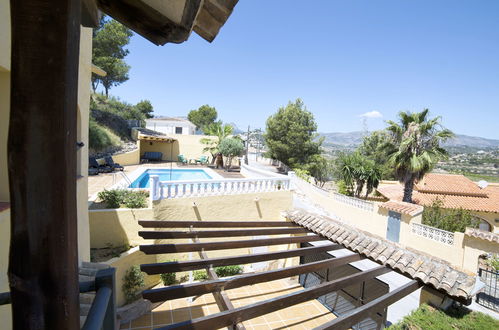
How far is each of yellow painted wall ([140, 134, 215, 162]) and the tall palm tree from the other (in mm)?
19817

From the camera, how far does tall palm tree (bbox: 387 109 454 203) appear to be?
14781mm

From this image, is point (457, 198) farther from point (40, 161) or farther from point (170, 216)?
point (40, 161)

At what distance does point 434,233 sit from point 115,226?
14.3 meters

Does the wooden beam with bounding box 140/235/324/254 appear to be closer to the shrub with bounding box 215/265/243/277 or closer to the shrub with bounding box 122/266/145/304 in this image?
the shrub with bounding box 122/266/145/304

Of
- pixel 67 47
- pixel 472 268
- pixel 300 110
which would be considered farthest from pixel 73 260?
pixel 300 110

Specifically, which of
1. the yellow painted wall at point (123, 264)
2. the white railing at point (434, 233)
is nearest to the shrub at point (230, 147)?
the white railing at point (434, 233)

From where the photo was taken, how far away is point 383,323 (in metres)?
6.20

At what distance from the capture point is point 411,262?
14.1 feet

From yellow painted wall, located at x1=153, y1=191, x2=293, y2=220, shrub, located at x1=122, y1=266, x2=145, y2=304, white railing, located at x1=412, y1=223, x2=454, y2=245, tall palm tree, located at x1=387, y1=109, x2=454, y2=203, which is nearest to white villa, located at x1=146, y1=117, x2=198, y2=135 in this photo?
yellow painted wall, located at x1=153, y1=191, x2=293, y2=220

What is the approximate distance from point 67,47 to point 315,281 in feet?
30.8

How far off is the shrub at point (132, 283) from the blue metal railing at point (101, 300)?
25.0 ft

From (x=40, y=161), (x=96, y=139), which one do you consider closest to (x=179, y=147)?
(x=96, y=139)

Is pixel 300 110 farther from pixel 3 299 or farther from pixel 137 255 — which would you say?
pixel 3 299

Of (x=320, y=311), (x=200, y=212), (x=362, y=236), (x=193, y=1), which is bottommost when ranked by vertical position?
(x=320, y=311)
